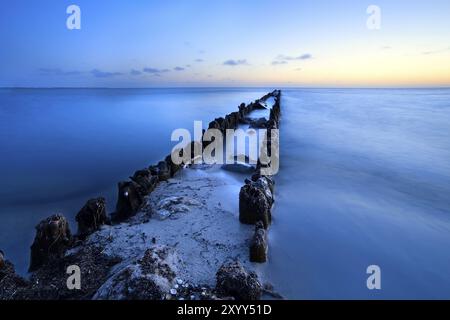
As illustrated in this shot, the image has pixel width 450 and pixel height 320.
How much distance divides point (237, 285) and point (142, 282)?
909mm

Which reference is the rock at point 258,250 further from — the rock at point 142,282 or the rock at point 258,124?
the rock at point 258,124

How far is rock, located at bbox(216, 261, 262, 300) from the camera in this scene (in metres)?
2.88

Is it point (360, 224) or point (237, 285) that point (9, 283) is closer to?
point (237, 285)

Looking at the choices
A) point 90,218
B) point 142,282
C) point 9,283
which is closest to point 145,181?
point 90,218

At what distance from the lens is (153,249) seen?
3.27 meters

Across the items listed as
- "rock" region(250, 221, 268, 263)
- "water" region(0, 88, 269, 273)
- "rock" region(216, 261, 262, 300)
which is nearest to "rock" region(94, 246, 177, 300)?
"rock" region(216, 261, 262, 300)

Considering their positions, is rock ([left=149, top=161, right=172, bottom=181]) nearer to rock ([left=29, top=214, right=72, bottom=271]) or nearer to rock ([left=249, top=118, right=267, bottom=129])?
rock ([left=29, top=214, right=72, bottom=271])

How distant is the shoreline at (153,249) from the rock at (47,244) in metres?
0.01

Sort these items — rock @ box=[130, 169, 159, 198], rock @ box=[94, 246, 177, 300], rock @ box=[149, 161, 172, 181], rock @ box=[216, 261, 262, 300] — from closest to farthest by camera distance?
rock @ box=[94, 246, 177, 300] → rock @ box=[216, 261, 262, 300] → rock @ box=[130, 169, 159, 198] → rock @ box=[149, 161, 172, 181]

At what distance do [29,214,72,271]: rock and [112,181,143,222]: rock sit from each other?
4.02 feet

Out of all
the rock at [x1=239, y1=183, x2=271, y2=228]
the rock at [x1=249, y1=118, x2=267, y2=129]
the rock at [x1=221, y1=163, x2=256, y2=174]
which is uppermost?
the rock at [x1=249, y1=118, x2=267, y2=129]
